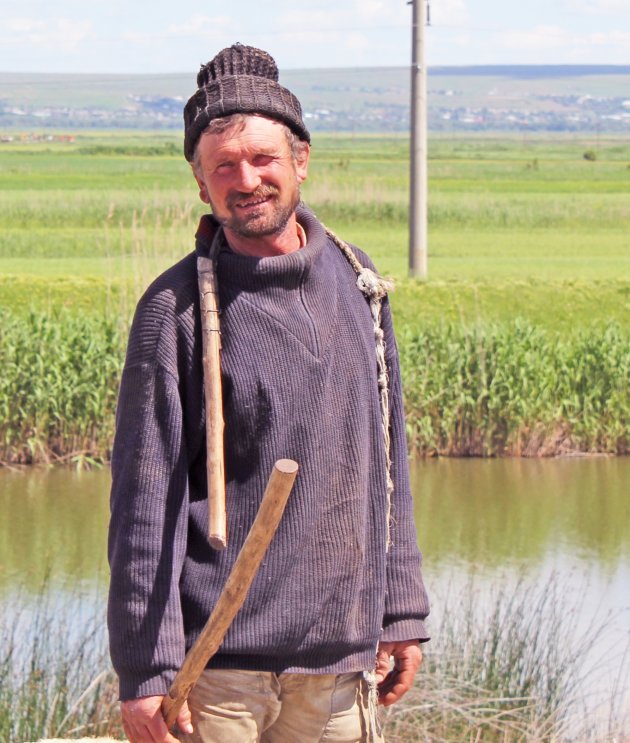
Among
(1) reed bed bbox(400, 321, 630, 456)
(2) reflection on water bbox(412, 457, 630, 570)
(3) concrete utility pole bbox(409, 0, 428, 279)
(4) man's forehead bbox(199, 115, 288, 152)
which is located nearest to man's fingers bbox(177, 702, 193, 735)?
(4) man's forehead bbox(199, 115, 288, 152)

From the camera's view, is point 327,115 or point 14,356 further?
point 327,115

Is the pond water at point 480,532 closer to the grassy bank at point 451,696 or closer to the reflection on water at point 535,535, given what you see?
the reflection on water at point 535,535

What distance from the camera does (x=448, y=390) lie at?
422 inches

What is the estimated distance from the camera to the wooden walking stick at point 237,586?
2199 millimetres

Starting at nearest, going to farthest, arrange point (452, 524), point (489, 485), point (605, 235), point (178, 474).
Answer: point (178, 474)
point (452, 524)
point (489, 485)
point (605, 235)

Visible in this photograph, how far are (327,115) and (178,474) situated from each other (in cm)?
18596

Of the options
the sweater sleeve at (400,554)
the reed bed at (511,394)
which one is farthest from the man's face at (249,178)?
the reed bed at (511,394)

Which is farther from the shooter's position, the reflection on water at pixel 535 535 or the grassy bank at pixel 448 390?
the grassy bank at pixel 448 390

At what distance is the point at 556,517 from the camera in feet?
31.4

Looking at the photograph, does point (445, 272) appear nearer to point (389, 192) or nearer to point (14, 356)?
point (14, 356)

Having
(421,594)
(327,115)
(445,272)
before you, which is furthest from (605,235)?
(327,115)

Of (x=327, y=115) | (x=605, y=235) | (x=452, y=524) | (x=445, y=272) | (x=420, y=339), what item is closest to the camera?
(x=452, y=524)

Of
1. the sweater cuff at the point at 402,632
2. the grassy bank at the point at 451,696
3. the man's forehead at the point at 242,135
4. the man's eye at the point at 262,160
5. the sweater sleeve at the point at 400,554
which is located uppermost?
the man's forehead at the point at 242,135

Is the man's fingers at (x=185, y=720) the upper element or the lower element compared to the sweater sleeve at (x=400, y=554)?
lower
